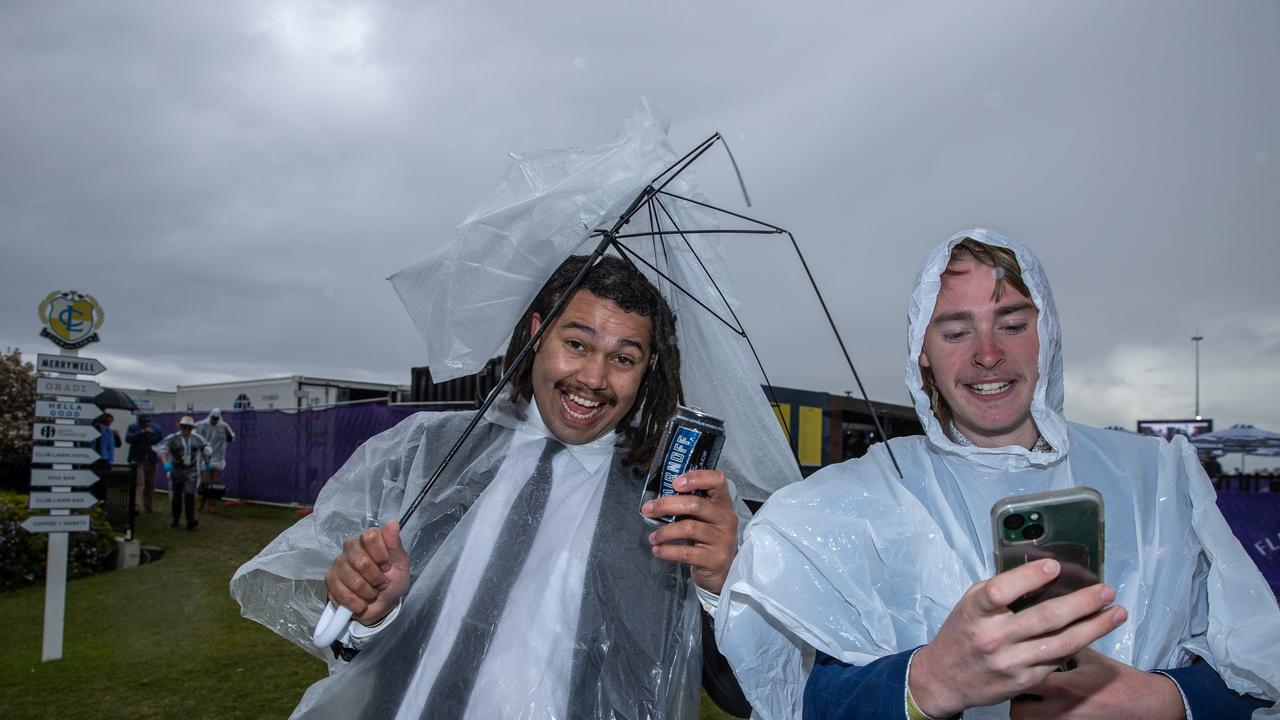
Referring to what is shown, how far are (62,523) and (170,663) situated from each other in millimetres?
1324

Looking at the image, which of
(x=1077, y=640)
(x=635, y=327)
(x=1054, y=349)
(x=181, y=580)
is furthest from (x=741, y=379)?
(x=181, y=580)

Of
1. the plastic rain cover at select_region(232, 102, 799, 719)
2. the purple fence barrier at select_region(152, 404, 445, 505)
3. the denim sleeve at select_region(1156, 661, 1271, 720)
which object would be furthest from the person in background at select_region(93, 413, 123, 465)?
the denim sleeve at select_region(1156, 661, 1271, 720)

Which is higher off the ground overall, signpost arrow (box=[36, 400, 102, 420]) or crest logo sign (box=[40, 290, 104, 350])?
crest logo sign (box=[40, 290, 104, 350])

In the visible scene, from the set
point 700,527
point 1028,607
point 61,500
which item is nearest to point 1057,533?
point 1028,607

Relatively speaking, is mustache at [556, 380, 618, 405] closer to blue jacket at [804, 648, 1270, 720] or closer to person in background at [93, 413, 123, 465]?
blue jacket at [804, 648, 1270, 720]

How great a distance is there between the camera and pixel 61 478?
5086mm

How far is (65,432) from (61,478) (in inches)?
13.4

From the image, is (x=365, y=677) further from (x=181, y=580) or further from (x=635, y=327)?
(x=181, y=580)

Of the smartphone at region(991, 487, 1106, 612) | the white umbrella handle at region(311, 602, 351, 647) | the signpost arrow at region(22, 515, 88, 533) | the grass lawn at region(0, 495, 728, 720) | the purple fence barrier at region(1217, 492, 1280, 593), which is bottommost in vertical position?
the grass lawn at region(0, 495, 728, 720)

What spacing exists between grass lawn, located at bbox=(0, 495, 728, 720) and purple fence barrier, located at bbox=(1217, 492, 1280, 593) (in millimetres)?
6073

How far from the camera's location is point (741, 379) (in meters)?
2.00

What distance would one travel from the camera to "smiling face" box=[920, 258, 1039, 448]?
56.4 inches

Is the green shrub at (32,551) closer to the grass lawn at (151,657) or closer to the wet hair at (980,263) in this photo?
the grass lawn at (151,657)

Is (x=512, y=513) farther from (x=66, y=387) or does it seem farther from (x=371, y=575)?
(x=66, y=387)
